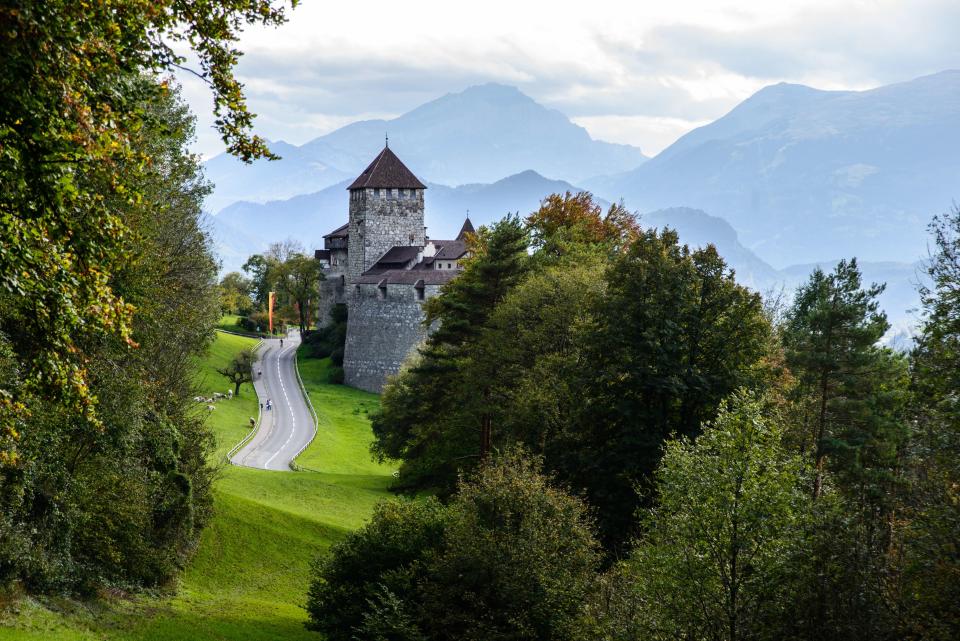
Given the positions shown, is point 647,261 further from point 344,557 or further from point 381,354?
point 381,354

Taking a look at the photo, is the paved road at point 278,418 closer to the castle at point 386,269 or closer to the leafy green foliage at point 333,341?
the leafy green foliage at point 333,341

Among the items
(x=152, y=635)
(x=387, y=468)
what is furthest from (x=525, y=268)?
(x=387, y=468)

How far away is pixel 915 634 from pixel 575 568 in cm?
773

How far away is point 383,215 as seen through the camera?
8938cm

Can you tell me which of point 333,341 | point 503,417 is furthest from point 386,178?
point 503,417

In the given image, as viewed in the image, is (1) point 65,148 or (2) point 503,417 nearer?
(1) point 65,148

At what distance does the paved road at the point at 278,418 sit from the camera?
5943 cm

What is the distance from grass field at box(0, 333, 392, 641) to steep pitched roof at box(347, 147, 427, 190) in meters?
33.9

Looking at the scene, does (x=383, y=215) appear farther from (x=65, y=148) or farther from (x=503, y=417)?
(x=65, y=148)

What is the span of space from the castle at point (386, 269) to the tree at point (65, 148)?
70660 millimetres

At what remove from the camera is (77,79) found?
8.93 meters

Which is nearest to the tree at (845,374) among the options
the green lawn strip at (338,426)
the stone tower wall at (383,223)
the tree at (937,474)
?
the tree at (937,474)

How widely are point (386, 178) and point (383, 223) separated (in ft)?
15.6

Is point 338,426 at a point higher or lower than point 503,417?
lower
